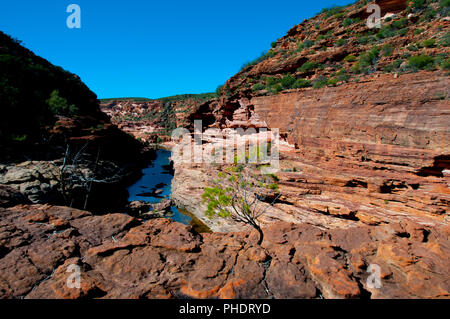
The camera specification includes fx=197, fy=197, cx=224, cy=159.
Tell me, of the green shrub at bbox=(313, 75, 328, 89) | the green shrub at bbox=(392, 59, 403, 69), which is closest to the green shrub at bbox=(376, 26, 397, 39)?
the green shrub at bbox=(392, 59, 403, 69)

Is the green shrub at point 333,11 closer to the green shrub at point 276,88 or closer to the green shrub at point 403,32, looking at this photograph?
the green shrub at point 403,32

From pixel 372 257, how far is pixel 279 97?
44.1ft

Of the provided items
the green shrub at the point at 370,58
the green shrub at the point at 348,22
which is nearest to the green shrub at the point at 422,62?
the green shrub at the point at 370,58

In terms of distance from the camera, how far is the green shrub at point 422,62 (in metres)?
10.4

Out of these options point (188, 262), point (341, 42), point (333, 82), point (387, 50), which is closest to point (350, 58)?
point (387, 50)

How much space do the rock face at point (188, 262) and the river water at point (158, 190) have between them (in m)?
11.2

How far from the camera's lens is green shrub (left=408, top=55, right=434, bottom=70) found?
1036 cm

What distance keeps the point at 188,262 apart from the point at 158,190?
22.4m

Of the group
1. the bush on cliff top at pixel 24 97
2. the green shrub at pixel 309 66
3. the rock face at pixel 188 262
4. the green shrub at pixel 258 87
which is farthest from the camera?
the green shrub at pixel 258 87

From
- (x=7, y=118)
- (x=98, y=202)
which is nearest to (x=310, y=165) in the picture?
Result: (x=98, y=202)

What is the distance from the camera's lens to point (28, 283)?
10.5ft

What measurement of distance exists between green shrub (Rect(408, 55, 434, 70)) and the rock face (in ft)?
32.6

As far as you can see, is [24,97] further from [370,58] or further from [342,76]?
[370,58]

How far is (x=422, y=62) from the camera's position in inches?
411
